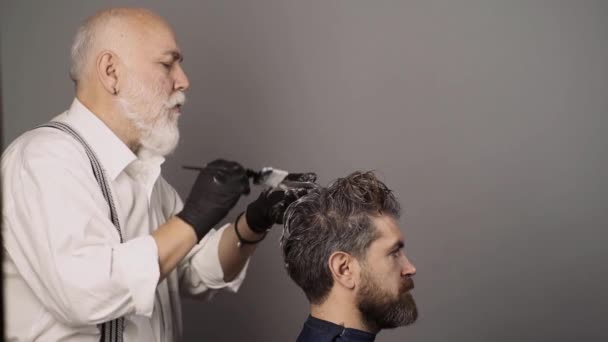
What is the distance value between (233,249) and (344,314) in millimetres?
497

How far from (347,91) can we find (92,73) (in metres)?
1.29

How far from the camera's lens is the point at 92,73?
6.48 feet

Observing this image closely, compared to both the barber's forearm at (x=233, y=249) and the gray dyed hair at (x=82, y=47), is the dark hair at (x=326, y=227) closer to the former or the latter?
the barber's forearm at (x=233, y=249)

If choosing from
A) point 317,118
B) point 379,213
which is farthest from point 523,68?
point 379,213

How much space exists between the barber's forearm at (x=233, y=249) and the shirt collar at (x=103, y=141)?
16.0 inches

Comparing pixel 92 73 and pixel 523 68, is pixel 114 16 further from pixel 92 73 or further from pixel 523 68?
pixel 523 68

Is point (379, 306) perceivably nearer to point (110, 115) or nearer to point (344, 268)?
point (344, 268)

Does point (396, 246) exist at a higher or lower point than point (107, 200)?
higher

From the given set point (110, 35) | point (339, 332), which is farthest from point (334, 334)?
point (110, 35)

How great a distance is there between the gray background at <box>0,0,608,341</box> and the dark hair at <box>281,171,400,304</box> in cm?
107

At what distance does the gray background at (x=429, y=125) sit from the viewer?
9.49ft

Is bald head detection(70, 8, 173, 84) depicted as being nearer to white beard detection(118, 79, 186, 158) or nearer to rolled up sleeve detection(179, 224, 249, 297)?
white beard detection(118, 79, 186, 158)

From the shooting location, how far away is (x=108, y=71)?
1.97 metres

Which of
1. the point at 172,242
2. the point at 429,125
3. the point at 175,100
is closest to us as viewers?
the point at 172,242
